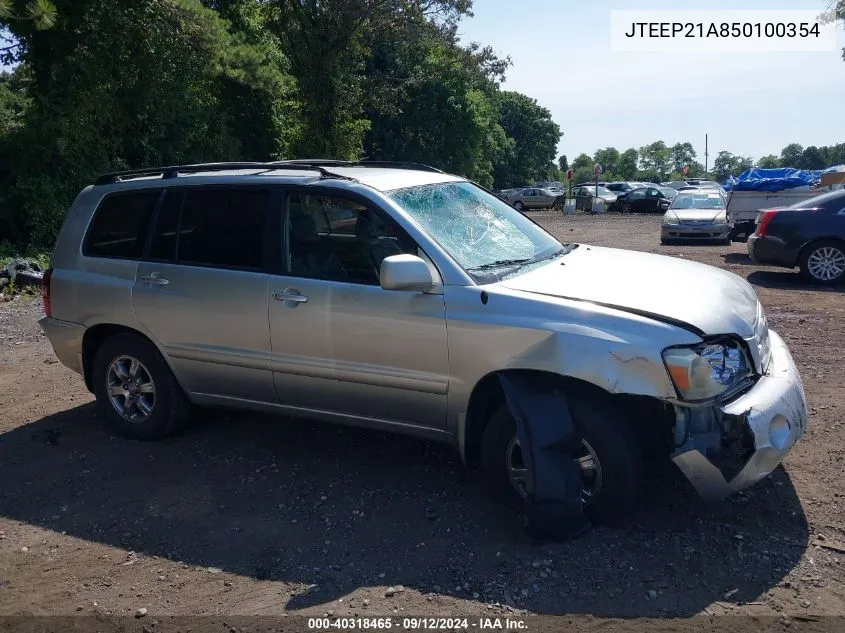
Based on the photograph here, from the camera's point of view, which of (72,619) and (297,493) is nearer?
(72,619)

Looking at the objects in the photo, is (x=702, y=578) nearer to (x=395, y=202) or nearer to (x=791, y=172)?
(x=395, y=202)

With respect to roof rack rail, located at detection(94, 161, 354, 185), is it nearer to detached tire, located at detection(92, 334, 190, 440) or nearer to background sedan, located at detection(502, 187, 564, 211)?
detached tire, located at detection(92, 334, 190, 440)

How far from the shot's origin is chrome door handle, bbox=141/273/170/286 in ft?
16.6

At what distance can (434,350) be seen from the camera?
4133 millimetres

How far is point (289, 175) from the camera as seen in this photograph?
4.87 m

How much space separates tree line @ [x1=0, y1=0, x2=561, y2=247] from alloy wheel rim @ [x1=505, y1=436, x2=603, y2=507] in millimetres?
11209

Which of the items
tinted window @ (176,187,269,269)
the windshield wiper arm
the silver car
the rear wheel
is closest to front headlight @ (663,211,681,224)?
the silver car

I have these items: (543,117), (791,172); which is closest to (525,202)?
(791,172)

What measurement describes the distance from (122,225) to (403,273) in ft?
8.18

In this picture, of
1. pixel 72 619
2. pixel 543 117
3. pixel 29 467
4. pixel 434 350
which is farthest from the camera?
pixel 543 117

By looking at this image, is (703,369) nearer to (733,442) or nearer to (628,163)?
(733,442)

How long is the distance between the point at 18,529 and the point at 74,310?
1681 mm

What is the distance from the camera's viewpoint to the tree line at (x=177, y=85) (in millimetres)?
16062

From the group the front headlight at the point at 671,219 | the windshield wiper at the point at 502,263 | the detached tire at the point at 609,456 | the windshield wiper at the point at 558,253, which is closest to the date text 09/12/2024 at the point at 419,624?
the detached tire at the point at 609,456
